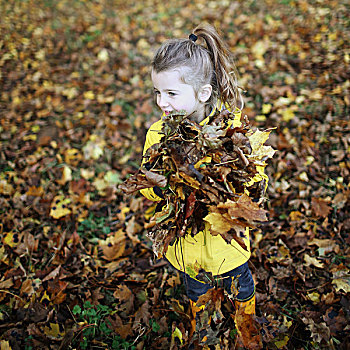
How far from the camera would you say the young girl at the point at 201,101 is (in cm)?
184

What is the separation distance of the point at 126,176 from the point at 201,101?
1.72m

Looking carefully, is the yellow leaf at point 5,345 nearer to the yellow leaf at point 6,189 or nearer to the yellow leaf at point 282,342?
the yellow leaf at point 6,189

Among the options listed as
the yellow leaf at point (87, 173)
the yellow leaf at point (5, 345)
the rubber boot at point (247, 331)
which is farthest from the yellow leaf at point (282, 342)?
the yellow leaf at point (87, 173)

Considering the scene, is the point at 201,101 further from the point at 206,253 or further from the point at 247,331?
the point at 247,331

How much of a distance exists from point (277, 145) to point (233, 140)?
2.03m

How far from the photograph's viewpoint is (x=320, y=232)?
2.77 meters

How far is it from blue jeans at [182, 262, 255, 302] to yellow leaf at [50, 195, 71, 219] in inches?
63.5

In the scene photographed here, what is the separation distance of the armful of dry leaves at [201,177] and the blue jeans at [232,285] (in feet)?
1.62

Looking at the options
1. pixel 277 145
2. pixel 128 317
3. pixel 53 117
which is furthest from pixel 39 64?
pixel 128 317

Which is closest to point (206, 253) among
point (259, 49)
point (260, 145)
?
point (260, 145)

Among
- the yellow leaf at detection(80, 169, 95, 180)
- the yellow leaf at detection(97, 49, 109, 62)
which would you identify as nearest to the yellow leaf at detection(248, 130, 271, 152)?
the yellow leaf at detection(80, 169, 95, 180)

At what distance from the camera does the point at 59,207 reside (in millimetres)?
3182

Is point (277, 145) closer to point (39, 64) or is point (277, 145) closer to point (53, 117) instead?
point (53, 117)

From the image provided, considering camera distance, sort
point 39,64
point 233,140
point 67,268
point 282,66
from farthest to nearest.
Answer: point 39,64 < point 282,66 < point 67,268 < point 233,140
